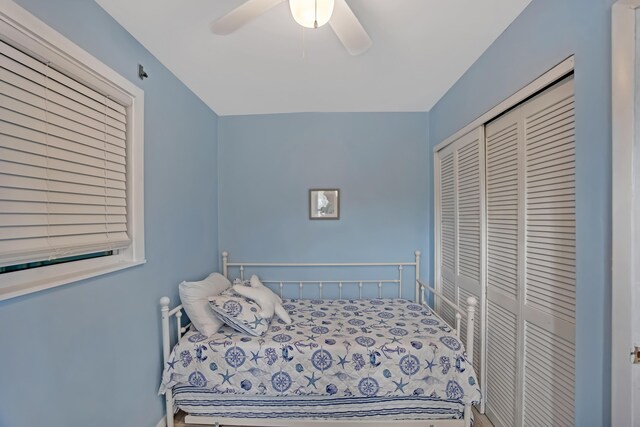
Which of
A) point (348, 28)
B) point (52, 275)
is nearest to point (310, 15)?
point (348, 28)

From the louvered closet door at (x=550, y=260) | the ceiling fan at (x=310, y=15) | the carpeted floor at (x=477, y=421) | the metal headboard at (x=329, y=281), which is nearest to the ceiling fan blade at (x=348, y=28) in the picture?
the ceiling fan at (x=310, y=15)

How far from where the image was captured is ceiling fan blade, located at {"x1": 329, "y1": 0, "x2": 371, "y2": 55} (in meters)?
1.05

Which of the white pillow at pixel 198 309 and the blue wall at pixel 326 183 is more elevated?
the blue wall at pixel 326 183

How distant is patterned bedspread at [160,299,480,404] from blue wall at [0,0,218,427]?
0.90ft

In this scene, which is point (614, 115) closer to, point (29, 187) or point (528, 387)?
point (528, 387)

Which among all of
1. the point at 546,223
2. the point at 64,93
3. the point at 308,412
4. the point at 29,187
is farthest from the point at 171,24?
the point at 308,412

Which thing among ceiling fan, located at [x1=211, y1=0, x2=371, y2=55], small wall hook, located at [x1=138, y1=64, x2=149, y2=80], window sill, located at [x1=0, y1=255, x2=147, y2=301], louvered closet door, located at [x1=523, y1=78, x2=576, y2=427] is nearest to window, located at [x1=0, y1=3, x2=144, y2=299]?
window sill, located at [x1=0, y1=255, x2=147, y2=301]

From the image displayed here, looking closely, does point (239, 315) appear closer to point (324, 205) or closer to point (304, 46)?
point (324, 205)

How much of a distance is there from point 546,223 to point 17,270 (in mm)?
2192

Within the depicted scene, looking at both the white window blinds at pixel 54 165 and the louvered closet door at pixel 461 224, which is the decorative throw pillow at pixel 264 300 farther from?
the louvered closet door at pixel 461 224

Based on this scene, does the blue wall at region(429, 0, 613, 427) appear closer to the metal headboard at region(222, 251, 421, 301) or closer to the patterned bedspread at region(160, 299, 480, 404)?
the patterned bedspread at region(160, 299, 480, 404)

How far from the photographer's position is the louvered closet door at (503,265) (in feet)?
4.82

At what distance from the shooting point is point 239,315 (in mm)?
1651

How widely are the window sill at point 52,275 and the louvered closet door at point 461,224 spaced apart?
2148mm
